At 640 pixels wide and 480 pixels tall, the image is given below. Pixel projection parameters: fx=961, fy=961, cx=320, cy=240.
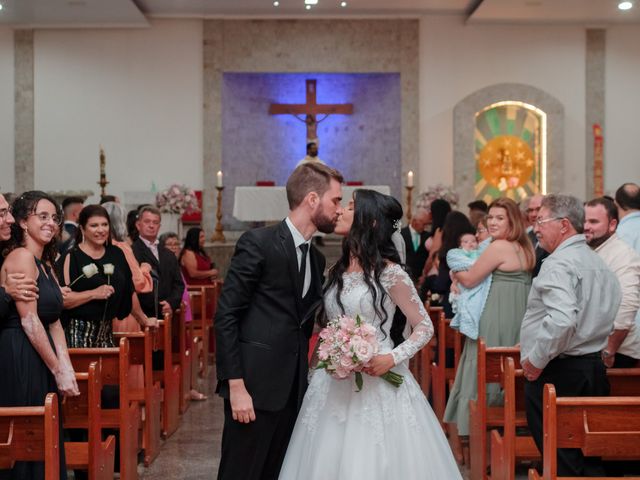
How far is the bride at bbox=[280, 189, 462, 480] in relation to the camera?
12.9 ft

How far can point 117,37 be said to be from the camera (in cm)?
1588

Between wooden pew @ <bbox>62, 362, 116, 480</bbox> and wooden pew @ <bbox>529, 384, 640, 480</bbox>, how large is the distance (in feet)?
7.08

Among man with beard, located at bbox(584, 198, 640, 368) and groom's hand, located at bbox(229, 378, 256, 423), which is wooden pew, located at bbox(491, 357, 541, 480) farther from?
groom's hand, located at bbox(229, 378, 256, 423)

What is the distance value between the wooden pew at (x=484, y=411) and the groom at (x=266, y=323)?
1.65 meters

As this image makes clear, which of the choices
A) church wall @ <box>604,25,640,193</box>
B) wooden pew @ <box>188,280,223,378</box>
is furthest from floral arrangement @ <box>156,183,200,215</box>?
church wall @ <box>604,25,640,193</box>

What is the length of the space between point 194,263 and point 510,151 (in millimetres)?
7387

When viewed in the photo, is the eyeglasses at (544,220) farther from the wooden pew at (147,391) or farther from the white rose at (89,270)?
the wooden pew at (147,391)

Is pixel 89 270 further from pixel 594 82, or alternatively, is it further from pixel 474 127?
pixel 594 82

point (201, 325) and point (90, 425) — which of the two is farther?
point (201, 325)

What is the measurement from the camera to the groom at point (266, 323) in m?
3.83

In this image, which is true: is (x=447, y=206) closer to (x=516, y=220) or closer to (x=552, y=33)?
(x=516, y=220)

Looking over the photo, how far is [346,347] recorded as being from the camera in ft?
12.6

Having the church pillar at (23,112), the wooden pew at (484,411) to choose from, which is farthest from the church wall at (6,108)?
the wooden pew at (484,411)

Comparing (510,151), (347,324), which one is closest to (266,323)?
(347,324)
